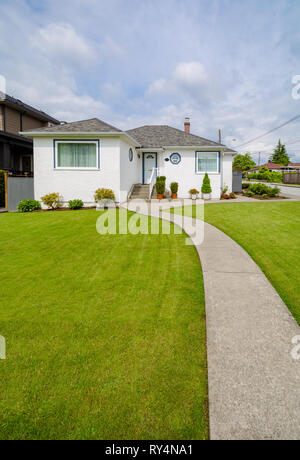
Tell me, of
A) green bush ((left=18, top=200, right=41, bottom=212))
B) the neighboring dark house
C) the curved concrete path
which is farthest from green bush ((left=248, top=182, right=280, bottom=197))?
the neighboring dark house

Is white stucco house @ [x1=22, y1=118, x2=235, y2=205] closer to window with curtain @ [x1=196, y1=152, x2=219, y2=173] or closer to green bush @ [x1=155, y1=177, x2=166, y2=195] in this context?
green bush @ [x1=155, y1=177, x2=166, y2=195]

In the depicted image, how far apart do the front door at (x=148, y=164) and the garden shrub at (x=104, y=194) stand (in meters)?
6.33

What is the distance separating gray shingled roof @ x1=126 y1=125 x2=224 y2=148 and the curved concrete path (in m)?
15.9

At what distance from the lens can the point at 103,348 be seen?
2.93 meters

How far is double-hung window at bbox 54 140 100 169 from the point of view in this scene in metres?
14.5

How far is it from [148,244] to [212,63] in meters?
12.6

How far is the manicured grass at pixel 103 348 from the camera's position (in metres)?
2.06

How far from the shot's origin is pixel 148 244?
7.21m

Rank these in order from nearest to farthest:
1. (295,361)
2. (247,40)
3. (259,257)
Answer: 1. (295,361)
2. (259,257)
3. (247,40)

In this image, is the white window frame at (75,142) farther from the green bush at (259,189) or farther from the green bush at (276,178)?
the green bush at (276,178)

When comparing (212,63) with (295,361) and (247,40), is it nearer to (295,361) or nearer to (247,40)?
(247,40)

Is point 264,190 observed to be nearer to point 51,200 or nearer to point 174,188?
point 174,188


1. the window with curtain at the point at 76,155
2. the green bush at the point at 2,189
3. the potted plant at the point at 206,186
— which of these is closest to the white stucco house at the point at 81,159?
the window with curtain at the point at 76,155
